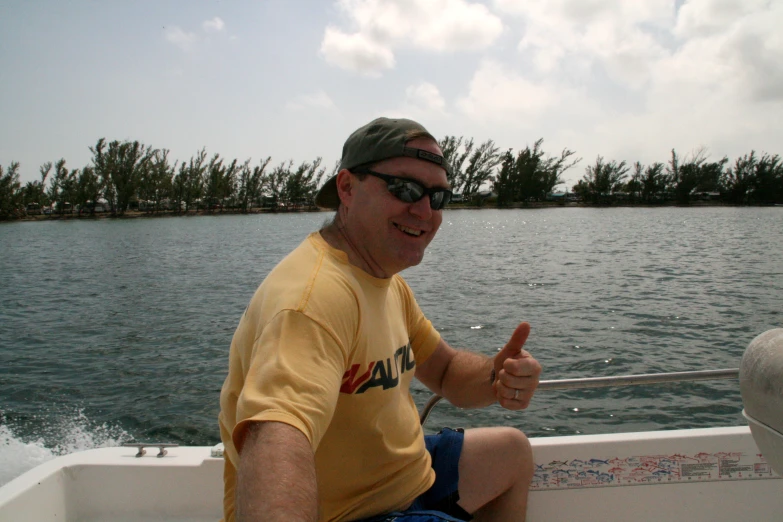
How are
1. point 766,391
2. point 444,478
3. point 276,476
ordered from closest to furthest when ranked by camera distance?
1. point 276,476
2. point 766,391
3. point 444,478

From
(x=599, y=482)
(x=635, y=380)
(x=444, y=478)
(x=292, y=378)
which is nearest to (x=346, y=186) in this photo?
(x=292, y=378)

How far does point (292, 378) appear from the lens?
1.09 m

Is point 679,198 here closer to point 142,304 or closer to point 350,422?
point 142,304

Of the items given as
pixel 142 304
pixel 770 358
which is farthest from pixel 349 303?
pixel 142 304

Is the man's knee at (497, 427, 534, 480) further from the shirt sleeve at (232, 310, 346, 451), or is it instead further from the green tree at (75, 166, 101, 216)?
the green tree at (75, 166, 101, 216)

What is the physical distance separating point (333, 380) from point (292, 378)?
0.11m

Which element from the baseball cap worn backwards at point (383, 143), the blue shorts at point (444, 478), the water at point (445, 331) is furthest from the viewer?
the water at point (445, 331)

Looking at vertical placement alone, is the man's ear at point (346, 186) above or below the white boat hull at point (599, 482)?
above

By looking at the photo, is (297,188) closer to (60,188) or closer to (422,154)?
(60,188)

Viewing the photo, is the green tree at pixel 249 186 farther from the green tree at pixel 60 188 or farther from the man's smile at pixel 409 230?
the man's smile at pixel 409 230

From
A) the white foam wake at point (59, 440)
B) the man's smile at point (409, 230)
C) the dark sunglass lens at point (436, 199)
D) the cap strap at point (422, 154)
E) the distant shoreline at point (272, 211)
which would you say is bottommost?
the white foam wake at point (59, 440)

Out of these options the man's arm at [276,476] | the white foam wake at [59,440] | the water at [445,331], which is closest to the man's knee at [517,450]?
the man's arm at [276,476]

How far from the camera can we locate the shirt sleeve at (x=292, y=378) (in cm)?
106

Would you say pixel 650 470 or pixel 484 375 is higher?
pixel 484 375
